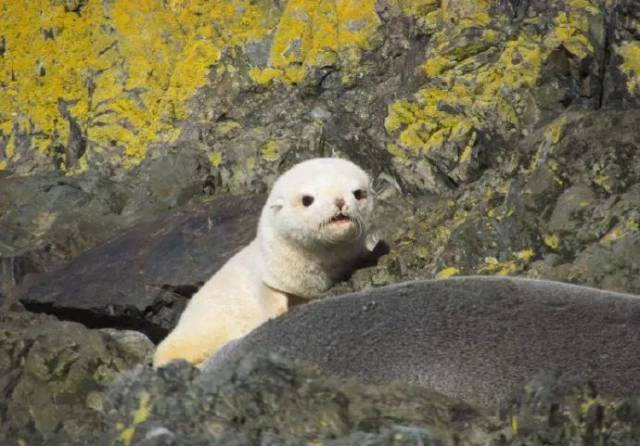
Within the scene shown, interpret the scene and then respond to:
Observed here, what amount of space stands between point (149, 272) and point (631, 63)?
3888 mm

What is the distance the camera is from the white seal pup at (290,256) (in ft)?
27.4

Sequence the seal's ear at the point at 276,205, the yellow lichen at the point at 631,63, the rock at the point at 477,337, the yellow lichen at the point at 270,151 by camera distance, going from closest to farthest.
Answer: the rock at the point at 477,337 → the seal's ear at the point at 276,205 → the yellow lichen at the point at 631,63 → the yellow lichen at the point at 270,151

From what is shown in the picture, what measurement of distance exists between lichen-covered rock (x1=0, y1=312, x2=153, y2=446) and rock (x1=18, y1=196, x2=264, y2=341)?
212 centimetres

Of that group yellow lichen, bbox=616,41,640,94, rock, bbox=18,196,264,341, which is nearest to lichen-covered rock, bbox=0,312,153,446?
rock, bbox=18,196,264,341

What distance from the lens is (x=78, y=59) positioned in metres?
12.6

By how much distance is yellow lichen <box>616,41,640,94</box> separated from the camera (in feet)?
33.0

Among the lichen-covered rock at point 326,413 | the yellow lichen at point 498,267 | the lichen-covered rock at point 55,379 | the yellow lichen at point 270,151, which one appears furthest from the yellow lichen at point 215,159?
the lichen-covered rock at point 326,413

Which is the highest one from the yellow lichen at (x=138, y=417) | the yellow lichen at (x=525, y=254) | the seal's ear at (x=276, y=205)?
the seal's ear at (x=276, y=205)

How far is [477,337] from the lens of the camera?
18.8ft

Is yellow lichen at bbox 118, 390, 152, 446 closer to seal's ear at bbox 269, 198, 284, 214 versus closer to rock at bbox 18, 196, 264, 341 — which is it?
seal's ear at bbox 269, 198, 284, 214

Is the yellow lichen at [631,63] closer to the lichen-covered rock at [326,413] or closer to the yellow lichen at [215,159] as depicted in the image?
the yellow lichen at [215,159]

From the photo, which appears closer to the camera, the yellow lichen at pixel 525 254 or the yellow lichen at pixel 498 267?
the yellow lichen at pixel 498 267

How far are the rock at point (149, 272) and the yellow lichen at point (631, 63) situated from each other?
2899mm

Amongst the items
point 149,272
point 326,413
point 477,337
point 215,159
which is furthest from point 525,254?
point 326,413
